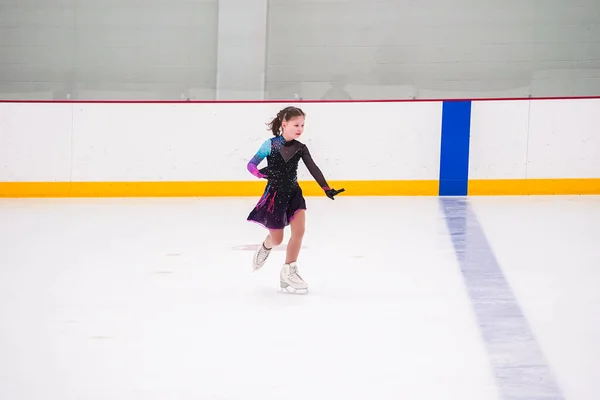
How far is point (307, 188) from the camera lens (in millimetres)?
9750

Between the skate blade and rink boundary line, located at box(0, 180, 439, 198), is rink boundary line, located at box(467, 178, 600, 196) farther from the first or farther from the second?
the skate blade

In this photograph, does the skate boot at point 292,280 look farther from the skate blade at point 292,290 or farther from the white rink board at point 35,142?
the white rink board at point 35,142

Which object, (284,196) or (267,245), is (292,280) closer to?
(267,245)

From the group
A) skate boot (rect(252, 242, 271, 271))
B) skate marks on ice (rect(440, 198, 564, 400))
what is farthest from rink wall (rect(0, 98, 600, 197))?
skate boot (rect(252, 242, 271, 271))

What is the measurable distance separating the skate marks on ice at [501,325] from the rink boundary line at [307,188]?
5.57 ft

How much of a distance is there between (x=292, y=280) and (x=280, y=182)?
536 mm

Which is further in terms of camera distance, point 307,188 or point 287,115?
point 307,188

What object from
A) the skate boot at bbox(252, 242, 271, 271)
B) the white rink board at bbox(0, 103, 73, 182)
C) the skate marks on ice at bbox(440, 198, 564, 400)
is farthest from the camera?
the white rink board at bbox(0, 103, 73, 182)

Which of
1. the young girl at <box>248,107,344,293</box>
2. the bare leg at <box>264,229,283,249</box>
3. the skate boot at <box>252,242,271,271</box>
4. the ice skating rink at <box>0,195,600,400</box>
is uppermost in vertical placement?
the young girl at <box>248,107,344,293</box>

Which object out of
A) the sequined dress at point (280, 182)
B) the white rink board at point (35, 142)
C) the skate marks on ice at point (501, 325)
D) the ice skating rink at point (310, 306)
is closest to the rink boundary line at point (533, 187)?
the ice skating rink at point (310, 306)

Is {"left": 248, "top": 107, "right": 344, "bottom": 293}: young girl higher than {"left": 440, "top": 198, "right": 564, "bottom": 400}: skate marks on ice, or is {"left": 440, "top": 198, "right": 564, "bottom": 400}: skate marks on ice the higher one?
{"left": 248, "top": 107, "right": 344, "bottom": 293}: young girl

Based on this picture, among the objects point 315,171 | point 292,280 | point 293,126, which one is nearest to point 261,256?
point 292,280

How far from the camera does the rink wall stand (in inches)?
377

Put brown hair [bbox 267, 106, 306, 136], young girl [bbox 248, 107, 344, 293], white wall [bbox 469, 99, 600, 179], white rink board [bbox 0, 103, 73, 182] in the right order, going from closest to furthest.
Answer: brown hair [bbox 267, 106, 306, 136] < young girl [bbox 248, 107, 344, 293] < white rink board [bbox 0, 103, 73, 182] < white wall [bbox 469, 99, 600, 179]
